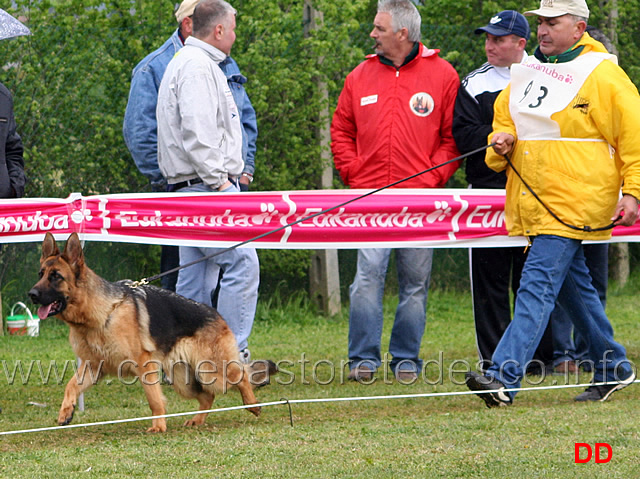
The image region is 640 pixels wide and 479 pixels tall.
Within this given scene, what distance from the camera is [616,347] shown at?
6012 millimetres

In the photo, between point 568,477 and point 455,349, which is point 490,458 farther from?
point 455,349

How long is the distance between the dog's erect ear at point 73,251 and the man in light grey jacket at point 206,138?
1232mm

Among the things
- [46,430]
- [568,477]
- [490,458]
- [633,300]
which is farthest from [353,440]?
[633,300]

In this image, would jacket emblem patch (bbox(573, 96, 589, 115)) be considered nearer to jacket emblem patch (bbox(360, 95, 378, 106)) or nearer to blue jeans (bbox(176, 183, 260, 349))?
jacket emblem patch (bbox(360, 95, 378, 106))

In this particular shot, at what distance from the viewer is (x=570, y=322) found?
750 cm

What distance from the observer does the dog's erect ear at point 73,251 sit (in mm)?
5414

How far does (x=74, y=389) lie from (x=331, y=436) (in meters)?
1.38

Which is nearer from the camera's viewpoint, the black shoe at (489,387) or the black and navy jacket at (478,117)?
the black shoe at (489,387)

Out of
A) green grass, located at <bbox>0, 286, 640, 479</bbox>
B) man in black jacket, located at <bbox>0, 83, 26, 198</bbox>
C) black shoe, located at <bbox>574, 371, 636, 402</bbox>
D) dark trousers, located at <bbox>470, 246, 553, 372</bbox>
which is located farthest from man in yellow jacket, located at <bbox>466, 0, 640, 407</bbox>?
man in black jacket, located at <bbox>0, 83, 26, 198</bbox>

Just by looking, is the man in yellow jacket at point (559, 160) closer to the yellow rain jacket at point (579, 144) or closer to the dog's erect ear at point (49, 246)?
the yellow rain jacket at point (579, 144)

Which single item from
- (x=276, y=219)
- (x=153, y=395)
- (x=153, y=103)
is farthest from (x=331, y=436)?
(x=153, y=103)

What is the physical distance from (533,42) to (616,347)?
19.7 feet

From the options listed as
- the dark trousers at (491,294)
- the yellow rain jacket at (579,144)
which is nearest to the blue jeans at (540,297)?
the yellow rain jacket at (579,144)

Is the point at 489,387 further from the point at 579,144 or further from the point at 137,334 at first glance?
the point at 137,334
